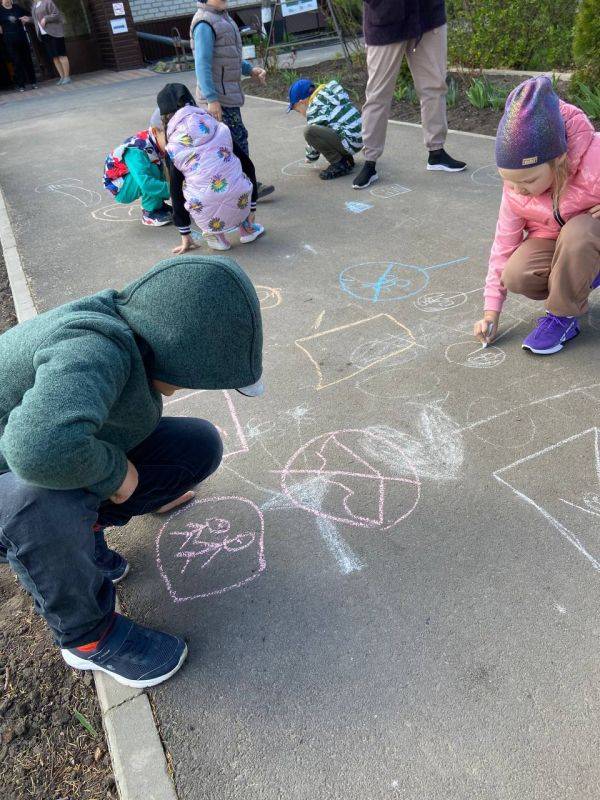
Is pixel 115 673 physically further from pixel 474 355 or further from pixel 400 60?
Result: pixel 400 60

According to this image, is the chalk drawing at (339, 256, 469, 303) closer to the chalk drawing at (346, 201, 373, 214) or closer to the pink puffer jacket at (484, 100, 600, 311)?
the pink puffer jacket at (484, 100, 600, 311)

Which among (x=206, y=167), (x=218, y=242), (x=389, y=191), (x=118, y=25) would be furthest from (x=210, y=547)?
(x=118, y=25)

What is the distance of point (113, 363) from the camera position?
172 cm

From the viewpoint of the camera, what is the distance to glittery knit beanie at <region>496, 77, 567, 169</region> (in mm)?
2574

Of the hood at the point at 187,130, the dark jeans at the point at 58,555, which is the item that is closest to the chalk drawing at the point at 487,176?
the hood at the point at 187,130

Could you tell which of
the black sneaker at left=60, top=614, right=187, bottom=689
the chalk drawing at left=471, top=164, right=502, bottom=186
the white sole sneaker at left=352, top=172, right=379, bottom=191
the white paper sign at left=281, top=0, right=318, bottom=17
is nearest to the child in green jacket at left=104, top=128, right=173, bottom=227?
the white sole sneaker at left=352, top=172, right=379, bottom=191

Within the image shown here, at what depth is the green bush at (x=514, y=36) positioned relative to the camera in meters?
8.16

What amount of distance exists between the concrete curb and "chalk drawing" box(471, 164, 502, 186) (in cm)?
475

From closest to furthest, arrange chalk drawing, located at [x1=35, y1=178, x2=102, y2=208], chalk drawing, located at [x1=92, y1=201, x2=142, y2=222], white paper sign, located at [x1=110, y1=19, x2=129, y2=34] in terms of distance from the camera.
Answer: chalk drawing, located at [x1=92, y1=201, x2=142, y2=222] → chalk drawing, located at [x1=35, y1=178, x2=102, y2=208] → white paper sign, located at [x1=110, y1=19, x2=129, y2=34]

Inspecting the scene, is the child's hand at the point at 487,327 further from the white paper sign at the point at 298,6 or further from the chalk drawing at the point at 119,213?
the white paper sign at the point at 298,6

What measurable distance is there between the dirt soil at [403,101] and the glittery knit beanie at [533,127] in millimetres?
4063

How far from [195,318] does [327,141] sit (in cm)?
472

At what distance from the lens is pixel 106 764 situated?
188 cm

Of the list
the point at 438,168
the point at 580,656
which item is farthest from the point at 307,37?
the point at 580,656
